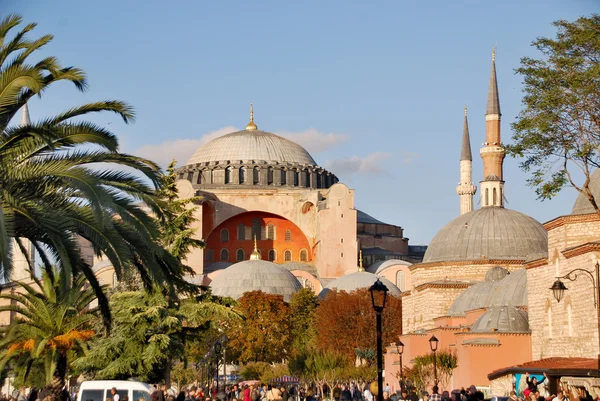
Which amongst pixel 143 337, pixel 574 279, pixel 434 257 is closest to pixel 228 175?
pixel 434 257

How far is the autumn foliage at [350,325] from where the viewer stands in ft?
172

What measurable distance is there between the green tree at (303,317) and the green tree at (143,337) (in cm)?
2777

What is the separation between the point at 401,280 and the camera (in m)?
66.2

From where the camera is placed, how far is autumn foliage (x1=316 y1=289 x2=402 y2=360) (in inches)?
2058

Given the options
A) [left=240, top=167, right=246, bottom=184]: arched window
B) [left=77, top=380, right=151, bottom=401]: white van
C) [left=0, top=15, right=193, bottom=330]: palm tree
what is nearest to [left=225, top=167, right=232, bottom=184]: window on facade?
[left=240, top=167, right=246, bottom=184]: arched window

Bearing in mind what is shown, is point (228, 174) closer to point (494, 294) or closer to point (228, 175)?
point (228, 175)

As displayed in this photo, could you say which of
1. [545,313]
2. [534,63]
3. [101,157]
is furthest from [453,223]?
[101,157]

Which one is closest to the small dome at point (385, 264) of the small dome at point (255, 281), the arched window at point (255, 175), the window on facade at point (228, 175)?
the small dome at point (255, 281)

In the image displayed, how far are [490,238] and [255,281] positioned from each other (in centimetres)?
1696

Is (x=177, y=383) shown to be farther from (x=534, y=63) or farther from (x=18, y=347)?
(x=534, y=63)

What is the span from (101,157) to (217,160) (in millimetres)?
59691

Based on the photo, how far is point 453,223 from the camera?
49156 mm

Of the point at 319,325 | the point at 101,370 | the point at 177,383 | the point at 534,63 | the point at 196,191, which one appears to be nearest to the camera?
the point at 534,63

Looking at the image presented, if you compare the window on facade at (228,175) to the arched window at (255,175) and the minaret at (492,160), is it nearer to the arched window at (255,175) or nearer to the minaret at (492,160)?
the arched window at (255,175)
